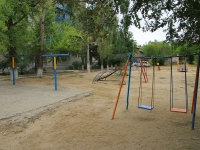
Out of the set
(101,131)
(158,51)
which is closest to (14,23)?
(101,131)

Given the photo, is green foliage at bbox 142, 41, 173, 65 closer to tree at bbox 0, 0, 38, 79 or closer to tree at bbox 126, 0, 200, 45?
tree at bbox 0, 0, 38, 79

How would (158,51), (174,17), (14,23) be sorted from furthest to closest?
(158,51), (14,23), (174,17)

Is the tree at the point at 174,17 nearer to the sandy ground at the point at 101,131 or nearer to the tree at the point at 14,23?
the sandy ground at the point at 101,131

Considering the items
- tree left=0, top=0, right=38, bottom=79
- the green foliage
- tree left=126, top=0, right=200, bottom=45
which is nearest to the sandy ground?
tree left=126, top=0, right=200, bottom=45

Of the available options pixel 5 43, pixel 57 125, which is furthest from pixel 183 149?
pixel 5 43

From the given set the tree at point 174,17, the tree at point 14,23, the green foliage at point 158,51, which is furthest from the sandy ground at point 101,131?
the green foliage at point 158,51

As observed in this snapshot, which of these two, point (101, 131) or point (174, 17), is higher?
point (174, 17)

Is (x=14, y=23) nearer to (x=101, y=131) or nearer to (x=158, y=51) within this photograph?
(x=101, y=131)

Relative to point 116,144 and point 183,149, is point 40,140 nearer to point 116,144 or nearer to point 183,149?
point 116,144

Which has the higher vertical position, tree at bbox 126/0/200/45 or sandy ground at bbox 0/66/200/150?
tree at bbox 126/0/200/45

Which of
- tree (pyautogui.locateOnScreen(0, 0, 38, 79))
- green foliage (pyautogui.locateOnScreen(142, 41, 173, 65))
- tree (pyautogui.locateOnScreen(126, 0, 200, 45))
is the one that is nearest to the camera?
tree (pyautogui.locateOnScreen(126, 0, 200, 45))

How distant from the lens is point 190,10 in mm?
3736

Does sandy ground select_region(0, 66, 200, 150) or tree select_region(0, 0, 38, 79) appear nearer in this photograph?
sandy ground select_region(0, 66, 200, 150)

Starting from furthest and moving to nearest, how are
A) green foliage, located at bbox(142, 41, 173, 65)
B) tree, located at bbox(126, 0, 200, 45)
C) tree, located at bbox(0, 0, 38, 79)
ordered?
1. green foliage, located at bbox(142, 41, 173, 65)
2. tree, located at bbox(0, 0, 38, 79)
3. tree, located at bbox(126, 0, 200, 45)
